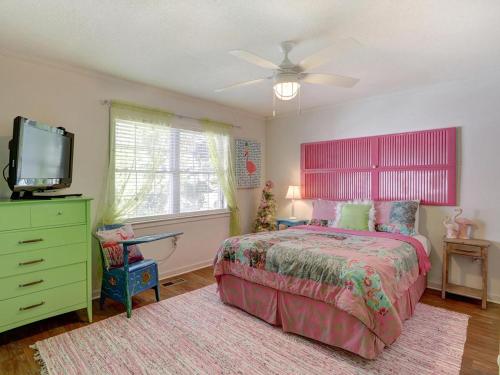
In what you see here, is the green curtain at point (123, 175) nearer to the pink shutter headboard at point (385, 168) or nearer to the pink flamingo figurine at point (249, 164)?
the pink flamingo figurine at point (249, 164)

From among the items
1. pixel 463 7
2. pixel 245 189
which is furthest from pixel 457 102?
pixel 245 189

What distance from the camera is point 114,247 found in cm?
301

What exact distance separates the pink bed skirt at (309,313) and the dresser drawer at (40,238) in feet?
4.68

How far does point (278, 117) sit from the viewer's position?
5.21 meters

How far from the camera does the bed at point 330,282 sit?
203 centimetres

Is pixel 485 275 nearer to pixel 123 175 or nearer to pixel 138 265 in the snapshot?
pixel 138 265

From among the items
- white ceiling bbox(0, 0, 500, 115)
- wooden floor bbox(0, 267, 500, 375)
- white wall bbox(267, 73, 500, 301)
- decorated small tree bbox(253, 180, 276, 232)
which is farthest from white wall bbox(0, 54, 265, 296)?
white wall bbox(267, 73, 500, 301)

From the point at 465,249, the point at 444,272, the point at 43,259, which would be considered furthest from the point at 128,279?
the point at 465,249

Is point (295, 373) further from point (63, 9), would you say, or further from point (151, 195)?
point (63, 9)

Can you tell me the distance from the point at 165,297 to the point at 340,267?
206 cm

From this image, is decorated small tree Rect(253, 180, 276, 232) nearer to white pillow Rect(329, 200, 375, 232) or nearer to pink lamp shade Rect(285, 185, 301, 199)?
pink lamp shade Rect(285, 185, 301, 199)

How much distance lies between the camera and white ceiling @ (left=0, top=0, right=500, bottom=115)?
1984 mm

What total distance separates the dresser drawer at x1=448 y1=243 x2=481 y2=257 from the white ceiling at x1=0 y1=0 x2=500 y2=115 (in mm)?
1894

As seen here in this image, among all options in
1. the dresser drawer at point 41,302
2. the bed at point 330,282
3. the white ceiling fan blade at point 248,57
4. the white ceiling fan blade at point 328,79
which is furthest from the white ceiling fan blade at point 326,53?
the dresser drawer at point 41,302
